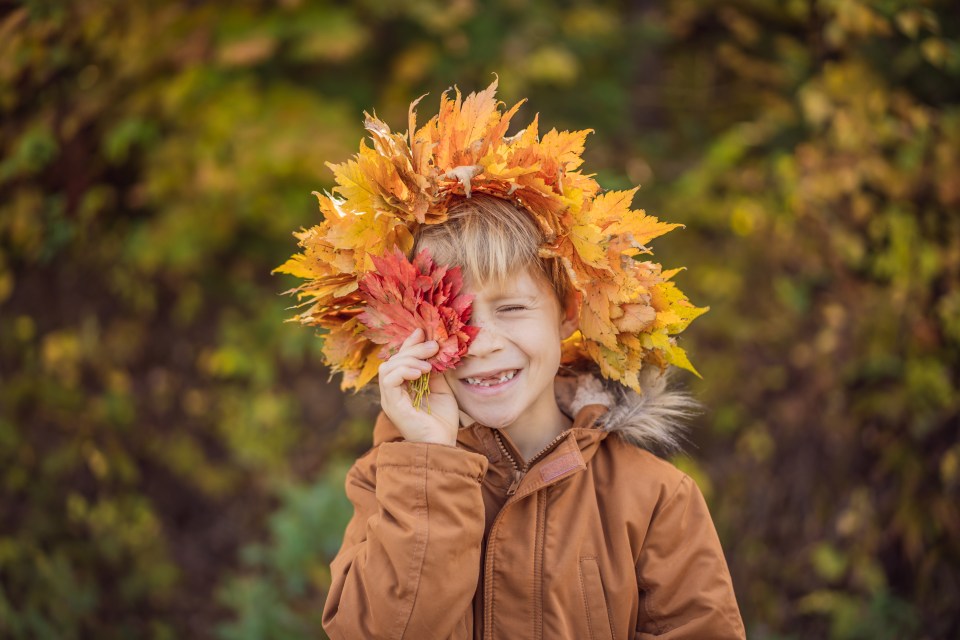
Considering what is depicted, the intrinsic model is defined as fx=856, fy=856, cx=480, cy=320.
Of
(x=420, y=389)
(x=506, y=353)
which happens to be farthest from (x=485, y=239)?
(x=420, y=389)

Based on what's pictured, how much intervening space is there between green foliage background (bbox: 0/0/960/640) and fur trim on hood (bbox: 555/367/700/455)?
2035mm

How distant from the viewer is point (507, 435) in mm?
2139

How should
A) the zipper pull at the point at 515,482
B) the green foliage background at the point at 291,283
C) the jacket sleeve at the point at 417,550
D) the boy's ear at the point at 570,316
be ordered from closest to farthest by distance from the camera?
the jacket sleeve at the point at 417,550
the zipper pull at the point at 515,482
the boy's ear at the point at 570,316
the green foliage background at the point at 291,283

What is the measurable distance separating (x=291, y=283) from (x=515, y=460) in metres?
2.92

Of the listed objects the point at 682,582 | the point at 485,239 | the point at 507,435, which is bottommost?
the point at 682,582

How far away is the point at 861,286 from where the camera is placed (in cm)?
436

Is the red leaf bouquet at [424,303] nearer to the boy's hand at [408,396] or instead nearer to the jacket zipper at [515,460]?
the boy's hand at [408,396]

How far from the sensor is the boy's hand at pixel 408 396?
1968 millimetres

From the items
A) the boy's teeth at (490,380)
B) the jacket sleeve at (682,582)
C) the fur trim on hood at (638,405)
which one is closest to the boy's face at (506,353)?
the boy's teeth at (490,380)

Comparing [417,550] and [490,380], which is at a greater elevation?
[490,380]

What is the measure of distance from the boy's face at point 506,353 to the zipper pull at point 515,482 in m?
0.13

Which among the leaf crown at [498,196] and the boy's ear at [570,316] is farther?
the boy's ear at [570,316]

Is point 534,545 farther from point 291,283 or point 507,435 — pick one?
point 291,283

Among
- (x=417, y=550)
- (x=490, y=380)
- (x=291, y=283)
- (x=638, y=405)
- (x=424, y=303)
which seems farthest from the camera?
(x=291, y=283)
